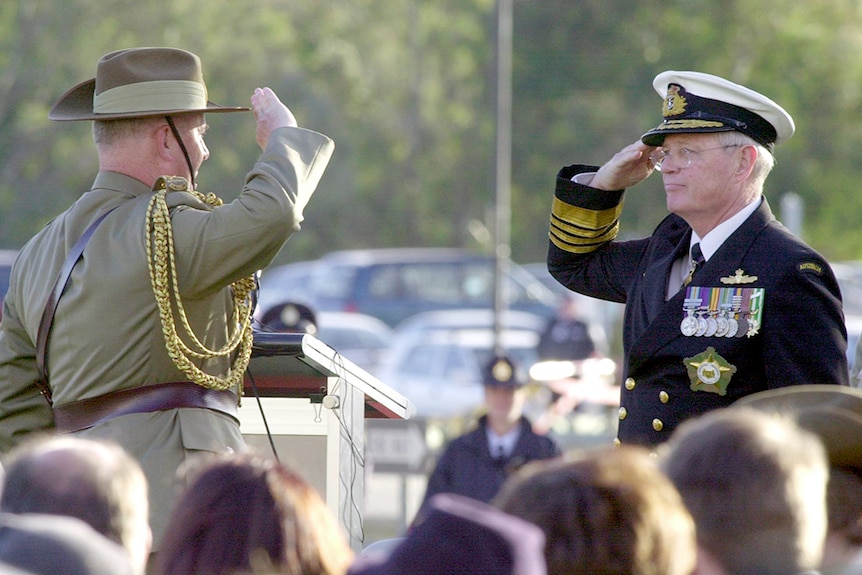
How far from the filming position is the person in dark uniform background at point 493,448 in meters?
8.88

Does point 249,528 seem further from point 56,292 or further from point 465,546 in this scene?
point 56,292

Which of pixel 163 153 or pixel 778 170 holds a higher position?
pixel 163 153

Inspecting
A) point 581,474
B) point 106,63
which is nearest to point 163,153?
point 106,63

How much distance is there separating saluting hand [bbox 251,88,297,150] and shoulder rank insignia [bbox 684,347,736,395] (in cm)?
130

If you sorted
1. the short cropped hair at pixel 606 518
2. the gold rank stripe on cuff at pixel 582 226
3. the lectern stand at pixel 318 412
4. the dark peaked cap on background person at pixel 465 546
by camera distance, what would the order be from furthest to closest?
1. the gold rank stripe on cuff at pixel 582 226
2. the lectern stand at pixel 318 412
3. the short cropped hair at pixel 606 518
4. the dark peaked cap on background person at pixel 465 546

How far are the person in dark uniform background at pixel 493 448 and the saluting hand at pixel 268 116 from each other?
4942mm

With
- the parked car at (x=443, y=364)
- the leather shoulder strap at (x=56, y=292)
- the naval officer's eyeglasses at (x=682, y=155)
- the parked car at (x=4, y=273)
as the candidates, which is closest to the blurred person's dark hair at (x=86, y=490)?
the leather shoulder strap at (x=56, y=292)

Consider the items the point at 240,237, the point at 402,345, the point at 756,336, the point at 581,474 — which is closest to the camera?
the point at 581,474

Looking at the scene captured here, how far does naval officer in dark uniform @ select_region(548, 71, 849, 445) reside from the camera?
390 cm

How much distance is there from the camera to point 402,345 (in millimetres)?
17453

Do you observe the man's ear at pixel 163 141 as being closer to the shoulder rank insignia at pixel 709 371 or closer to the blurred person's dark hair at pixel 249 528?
the shoulder rank insignia at pixel 709 371

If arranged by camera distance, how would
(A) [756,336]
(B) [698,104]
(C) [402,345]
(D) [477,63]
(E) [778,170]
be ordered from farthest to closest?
(D) [477,63] → (E) [778,170] → (C) [402,345] → (B) [698,104] → (A) [756,336]

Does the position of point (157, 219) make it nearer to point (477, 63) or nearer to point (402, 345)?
point (402, 345)

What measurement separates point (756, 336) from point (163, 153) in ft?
5.64
